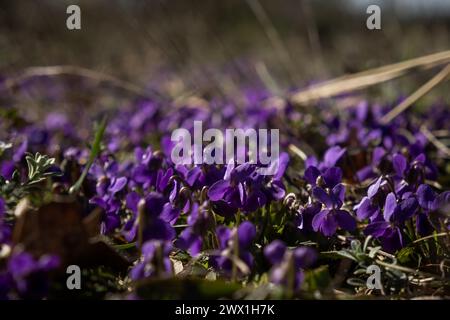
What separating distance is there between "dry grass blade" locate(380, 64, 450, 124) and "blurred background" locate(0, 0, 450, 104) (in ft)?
2.94

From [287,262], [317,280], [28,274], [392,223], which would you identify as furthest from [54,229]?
[392,223]

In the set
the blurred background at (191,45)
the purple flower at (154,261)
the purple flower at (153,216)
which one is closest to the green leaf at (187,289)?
the purple flower at (154,261)

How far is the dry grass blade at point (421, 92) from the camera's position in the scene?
2.83 meters

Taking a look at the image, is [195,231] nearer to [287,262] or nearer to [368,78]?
[287,262]

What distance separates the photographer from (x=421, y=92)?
299 cm

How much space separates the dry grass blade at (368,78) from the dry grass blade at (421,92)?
56mm

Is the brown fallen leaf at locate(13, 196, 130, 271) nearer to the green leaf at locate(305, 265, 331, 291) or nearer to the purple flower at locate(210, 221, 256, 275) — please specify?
the purple flower at locate(210, 221, 256, 275)

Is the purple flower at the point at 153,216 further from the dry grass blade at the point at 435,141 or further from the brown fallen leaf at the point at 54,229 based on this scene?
the dry grass blade at the point at 435,141

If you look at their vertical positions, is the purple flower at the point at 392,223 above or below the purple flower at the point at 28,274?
above

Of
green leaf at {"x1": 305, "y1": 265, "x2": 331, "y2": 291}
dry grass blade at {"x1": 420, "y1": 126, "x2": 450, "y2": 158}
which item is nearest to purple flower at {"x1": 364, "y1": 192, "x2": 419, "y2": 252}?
green leaf at {"x1": 305, "y1": 265, "x2": 331, "y2": 291}

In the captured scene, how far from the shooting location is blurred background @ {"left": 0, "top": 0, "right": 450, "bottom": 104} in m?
4.59

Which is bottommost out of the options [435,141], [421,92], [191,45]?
[435,141]

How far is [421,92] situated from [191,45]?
14.2 ft
